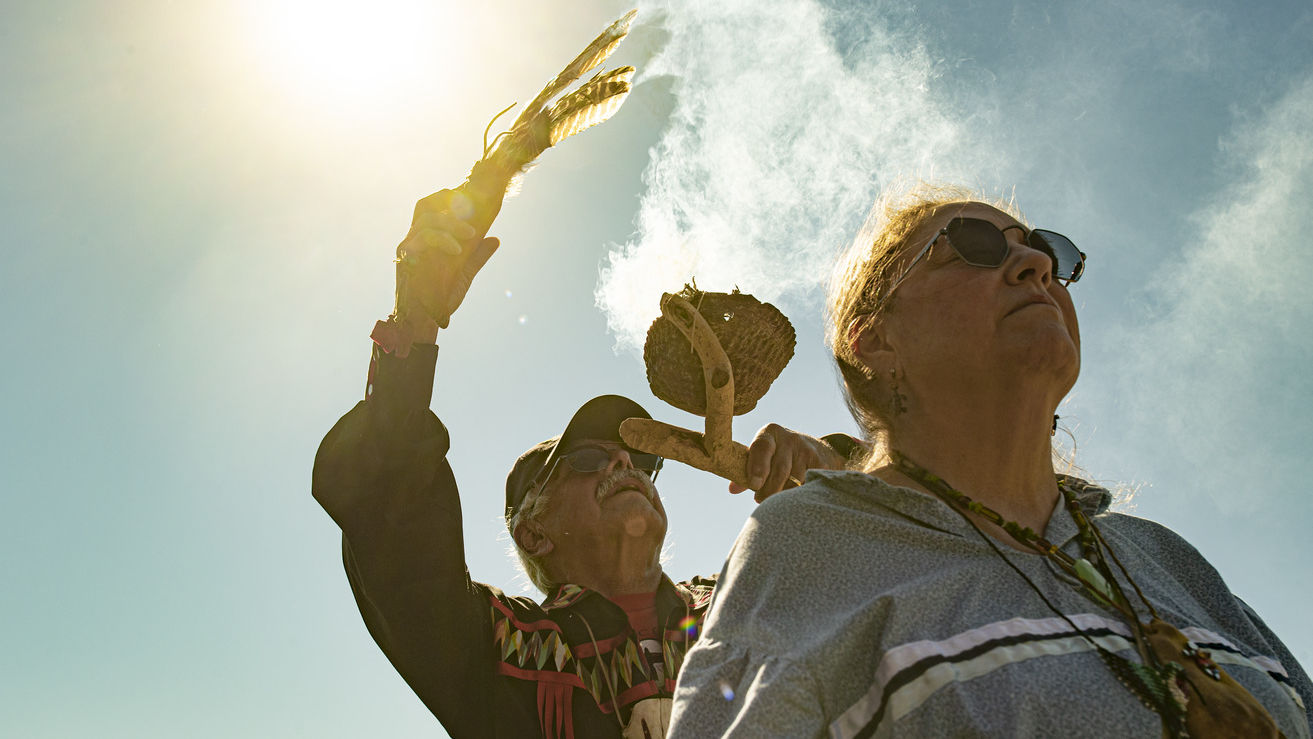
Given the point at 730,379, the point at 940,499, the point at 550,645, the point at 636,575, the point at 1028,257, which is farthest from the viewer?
the point at 636,575

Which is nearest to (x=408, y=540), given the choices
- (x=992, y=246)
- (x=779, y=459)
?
(x=779, y=459)

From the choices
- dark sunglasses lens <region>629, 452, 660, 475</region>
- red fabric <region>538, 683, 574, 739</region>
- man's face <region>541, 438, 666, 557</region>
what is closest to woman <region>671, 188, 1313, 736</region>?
red fabric <region>538, 683, 574, 739</region>

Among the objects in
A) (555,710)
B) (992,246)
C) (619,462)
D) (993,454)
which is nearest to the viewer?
(993,454)

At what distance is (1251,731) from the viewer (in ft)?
4.30

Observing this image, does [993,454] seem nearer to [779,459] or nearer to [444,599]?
[779,459]

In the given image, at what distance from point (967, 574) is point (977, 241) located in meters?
0.88

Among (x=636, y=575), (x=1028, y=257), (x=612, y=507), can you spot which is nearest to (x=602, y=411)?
(x=612, y=507)

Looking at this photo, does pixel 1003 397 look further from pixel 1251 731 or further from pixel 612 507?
pixel 612 507

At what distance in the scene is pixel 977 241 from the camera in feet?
6.57

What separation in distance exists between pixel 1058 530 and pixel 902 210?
3.35ft

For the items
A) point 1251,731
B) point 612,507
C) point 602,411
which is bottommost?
point 1251,731

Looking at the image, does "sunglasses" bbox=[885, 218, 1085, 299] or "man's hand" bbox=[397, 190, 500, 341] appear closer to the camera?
"sunglasses" bbox=[885, 218, 1085, 299]

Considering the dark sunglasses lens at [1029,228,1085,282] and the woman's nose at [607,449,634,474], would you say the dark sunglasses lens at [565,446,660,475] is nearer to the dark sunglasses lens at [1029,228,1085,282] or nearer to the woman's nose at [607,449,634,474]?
the woman's nose at [607,449,634,474]

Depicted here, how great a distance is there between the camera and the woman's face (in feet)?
5.93
